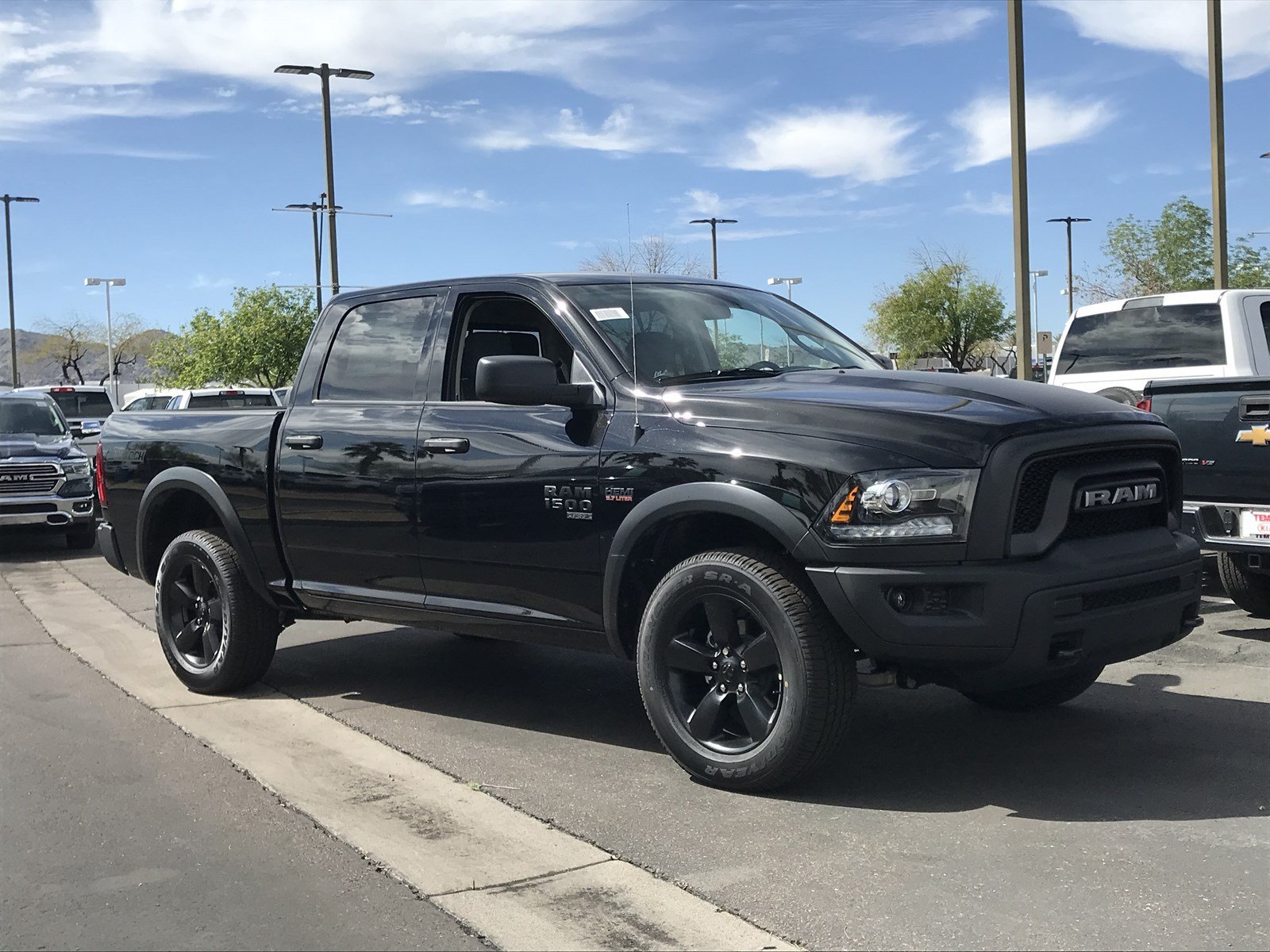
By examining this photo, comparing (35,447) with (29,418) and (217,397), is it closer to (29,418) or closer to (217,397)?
(29,418)

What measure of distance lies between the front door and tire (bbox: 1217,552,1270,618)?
14.5 feet

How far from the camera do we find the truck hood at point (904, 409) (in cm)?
440

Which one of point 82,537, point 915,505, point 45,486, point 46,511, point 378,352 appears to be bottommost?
point 82,537

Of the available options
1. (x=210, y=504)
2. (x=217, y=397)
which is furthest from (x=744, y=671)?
(x=217, y=397)

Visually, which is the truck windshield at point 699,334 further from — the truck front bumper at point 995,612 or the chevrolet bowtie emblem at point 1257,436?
the chevrolet bowtie emblem at point 1257,436

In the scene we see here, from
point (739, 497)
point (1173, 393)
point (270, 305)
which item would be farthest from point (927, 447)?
point (270, 305)

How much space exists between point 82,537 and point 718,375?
40.2ft

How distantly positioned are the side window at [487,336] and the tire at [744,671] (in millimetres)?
1503

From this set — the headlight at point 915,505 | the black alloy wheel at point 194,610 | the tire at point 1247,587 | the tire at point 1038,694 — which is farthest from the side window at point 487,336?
the tire at point 1247,587

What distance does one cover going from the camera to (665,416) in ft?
16.5

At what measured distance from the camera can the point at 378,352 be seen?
629 cm

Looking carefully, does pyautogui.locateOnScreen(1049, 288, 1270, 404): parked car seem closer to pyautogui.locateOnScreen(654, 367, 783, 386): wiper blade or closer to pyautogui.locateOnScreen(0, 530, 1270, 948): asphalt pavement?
pyautogui.locateOnScreen(0, 530, 1270, 948): asphalt pavement

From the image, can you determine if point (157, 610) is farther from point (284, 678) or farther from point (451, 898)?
point (451, 898)

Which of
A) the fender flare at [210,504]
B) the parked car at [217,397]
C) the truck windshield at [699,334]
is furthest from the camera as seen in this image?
the parked car at [217,397]
